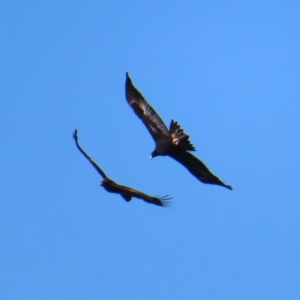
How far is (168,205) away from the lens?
23.0 m

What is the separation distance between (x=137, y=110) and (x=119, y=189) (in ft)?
16.1

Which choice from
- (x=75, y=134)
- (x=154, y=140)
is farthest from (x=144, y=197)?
(x=154, y=140)

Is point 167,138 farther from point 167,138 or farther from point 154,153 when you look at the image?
point 154,153

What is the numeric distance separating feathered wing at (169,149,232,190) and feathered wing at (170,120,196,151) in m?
0.36

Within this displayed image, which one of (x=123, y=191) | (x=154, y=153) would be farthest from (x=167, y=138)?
(x=123, y=191)

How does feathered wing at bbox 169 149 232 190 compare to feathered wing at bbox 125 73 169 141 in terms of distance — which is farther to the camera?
feathered wing at bbox 125 73 169 141

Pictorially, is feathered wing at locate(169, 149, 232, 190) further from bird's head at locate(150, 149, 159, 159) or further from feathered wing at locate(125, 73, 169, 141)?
feathered wing at locate(125, 73, 169, 141)

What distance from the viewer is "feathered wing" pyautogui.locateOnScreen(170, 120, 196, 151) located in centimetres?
2622

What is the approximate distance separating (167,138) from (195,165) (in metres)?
1.15

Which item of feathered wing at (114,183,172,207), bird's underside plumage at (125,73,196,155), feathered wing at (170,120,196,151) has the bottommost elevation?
feathered wing at (114,183,172,207)

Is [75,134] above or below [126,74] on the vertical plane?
below

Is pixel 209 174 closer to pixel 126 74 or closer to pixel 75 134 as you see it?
pixel 126 74

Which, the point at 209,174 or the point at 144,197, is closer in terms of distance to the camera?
the point at 144,197

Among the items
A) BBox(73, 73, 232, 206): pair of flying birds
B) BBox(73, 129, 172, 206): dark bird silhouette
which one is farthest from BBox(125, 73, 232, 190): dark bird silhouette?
BBox(73, 129, 172, 206): dark bird silhouette
